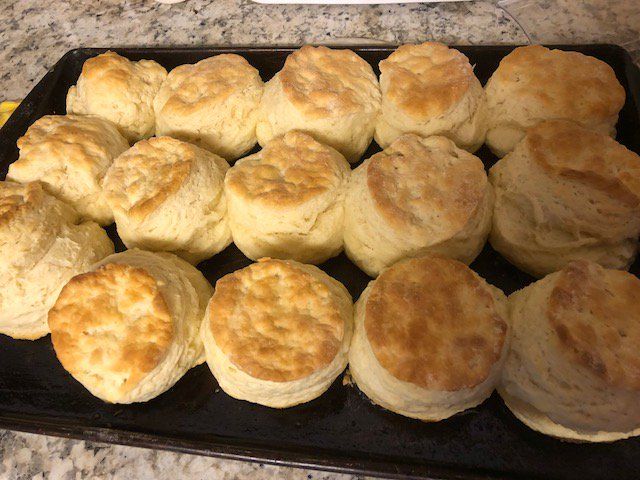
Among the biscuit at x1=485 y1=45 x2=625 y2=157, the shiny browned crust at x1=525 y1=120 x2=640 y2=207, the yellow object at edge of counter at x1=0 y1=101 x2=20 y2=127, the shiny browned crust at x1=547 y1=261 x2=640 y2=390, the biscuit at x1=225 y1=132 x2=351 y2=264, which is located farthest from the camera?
the yellow object at edge of counter at x1=0 y1=101 x2=20 y2=127

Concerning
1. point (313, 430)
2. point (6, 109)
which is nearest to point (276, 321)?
point (313, 430)

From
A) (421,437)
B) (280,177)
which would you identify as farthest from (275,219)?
(421,437)

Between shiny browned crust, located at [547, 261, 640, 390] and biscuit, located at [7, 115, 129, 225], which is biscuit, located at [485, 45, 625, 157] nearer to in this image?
shiny browned crust, located at [547, 261, 640, 390]

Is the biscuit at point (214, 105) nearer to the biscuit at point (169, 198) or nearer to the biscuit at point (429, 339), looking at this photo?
the biscuit at point (169, 198)

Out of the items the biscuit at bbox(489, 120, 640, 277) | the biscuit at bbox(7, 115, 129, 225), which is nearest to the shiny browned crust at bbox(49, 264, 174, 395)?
the biscuit at bbox(7, 115, 129, 225)

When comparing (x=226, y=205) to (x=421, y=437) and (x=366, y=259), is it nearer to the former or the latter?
(x=366, y=259)
